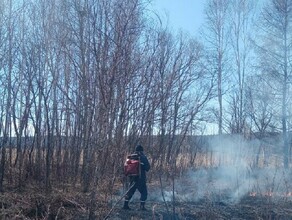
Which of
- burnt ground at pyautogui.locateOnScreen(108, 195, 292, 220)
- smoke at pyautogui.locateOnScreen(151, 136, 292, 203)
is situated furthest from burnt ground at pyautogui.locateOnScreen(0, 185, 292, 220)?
smoke at pyautogui.locateOnScreen(151, 136, 292, 203)

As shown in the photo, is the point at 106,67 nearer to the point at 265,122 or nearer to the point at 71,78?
the point at 71,78

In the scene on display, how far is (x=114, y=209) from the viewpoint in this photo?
387 inches

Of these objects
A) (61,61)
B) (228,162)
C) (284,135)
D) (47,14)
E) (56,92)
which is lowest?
(228,162)

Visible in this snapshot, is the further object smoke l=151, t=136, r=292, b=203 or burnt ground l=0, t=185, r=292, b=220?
smoke l=151, t=136, r=292, b=203

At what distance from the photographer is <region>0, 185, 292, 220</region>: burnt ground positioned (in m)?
8.25

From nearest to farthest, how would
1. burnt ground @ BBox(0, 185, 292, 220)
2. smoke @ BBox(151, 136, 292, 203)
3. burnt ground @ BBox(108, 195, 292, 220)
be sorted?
burnt ground @ BBox(0, 185, 292, 220) → burnt ground @ BBox(108, 195, 292, 220) → smoke @ BBox(151, 136, 292, 203)

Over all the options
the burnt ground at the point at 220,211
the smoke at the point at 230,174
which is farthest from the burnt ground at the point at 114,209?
the smoke at the point at 230,174

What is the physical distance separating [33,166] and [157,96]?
6632 millimetres

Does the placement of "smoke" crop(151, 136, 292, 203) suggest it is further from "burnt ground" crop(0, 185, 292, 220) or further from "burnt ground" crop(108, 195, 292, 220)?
"burnt ground" crop(0, 185, 292, 220)

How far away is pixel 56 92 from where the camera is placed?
571 inches

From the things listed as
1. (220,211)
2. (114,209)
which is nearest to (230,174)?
(220,211)

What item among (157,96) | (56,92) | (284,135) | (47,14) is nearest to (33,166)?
(56,92)

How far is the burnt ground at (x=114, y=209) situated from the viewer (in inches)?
325

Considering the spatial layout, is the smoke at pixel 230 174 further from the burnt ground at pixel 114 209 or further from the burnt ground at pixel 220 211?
the burnt ground at pixel 114 209
